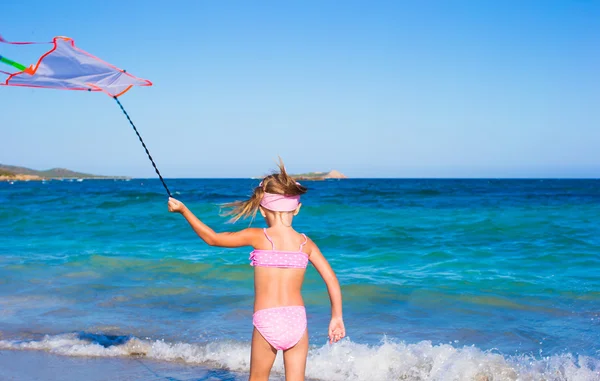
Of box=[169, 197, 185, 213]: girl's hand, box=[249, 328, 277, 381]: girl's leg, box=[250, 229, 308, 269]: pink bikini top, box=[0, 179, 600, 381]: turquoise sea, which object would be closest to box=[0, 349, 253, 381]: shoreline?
box=[0, 179, 600, 381]: turquoise sea

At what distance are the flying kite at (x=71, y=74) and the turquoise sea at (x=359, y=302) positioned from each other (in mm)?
1266

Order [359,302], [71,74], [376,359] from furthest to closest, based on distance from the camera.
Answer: [359,302] → [376,359] → [71,74]

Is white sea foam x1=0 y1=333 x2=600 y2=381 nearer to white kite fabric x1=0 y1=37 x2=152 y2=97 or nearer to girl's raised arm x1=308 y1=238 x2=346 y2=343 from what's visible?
girl's raised arm x1=308 y1=238 x2=346 y2=343

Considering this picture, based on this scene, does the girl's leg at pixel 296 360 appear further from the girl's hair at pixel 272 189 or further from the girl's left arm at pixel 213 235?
the girl's hair at pixel 272 189

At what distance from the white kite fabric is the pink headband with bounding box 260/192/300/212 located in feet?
4.18

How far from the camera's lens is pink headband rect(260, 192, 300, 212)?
3305 mm

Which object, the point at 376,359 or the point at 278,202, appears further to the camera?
the point at 376,359

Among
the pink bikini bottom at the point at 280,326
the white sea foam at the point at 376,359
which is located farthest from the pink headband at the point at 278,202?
the white sea foam at the point at 376,359

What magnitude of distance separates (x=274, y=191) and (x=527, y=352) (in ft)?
11.7

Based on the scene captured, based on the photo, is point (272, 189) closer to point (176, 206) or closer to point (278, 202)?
point (278, 202)

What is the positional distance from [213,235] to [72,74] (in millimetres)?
1560

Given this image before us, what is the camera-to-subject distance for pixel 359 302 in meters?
7.55

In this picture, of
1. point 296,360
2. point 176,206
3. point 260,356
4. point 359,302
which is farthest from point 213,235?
point 359,302

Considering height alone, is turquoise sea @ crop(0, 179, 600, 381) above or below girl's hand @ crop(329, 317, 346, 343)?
below
